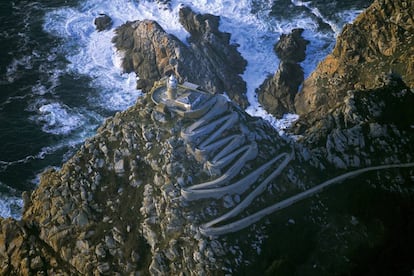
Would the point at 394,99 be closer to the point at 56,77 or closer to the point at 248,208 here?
the point at 248,208

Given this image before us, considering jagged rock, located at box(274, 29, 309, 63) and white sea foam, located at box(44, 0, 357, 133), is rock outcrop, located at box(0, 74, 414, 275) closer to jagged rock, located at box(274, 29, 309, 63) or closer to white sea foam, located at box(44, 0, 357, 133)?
white sea foam, located at box(44, 0, 357, 133)

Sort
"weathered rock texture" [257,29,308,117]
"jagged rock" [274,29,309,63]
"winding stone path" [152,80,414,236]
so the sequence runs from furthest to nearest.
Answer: "jagged rock" [274,29,309,63], "weathered rock texture" [257,29,308,117], "winding stone path" [152,80,414,236]

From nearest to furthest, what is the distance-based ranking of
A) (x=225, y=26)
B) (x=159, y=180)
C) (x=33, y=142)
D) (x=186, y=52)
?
(x=159, y=180) < (x=33, y=142) < (x=186, y=52) < (x=225, y=26)

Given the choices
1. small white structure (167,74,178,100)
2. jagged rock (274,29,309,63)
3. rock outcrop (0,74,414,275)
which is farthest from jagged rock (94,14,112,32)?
small white structure (167,74,178,100)

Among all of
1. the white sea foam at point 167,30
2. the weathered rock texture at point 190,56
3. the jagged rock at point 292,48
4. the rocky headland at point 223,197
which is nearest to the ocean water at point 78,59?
the white sea foam at point 167,30

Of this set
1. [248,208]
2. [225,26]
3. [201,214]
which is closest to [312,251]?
[248,208]

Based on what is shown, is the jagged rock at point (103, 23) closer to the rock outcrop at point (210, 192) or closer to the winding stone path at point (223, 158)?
the rock outcrop at point (210, 192)

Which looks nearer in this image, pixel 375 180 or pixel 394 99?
Answer: pixel 375 180
